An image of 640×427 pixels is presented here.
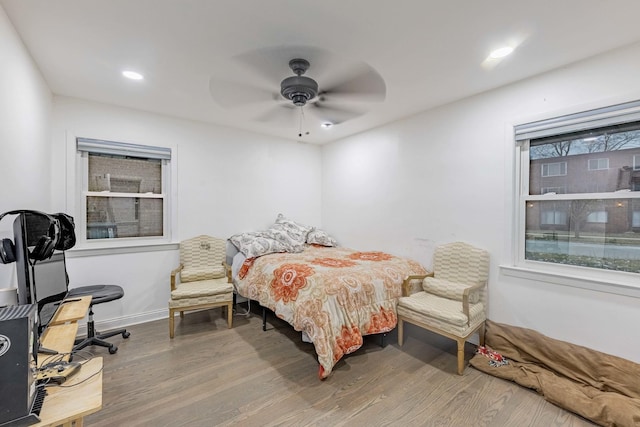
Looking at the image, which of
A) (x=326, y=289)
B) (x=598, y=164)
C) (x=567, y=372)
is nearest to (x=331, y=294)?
(x=326, y=289)

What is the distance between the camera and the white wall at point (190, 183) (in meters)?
3.04

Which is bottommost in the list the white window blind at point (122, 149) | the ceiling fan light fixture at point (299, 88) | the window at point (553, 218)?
the window at point (553, 218)

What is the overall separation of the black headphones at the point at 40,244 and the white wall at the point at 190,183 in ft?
5.18

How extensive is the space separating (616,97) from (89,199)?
4968 millimetres

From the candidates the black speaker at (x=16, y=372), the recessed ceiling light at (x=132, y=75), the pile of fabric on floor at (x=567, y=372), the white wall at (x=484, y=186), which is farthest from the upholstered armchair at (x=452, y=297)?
the recessed ceiling light at (x=132, y=75)

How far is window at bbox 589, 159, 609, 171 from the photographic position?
88.0 inches

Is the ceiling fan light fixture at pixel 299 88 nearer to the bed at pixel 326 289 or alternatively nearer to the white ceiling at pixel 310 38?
the white ceiling at pixel 310 38

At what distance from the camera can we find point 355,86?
2480mm

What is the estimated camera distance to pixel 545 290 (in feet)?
8.02

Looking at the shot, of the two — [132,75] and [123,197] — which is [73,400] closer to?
[132,75]

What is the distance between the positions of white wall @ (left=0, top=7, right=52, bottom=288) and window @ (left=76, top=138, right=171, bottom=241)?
0.53 metres

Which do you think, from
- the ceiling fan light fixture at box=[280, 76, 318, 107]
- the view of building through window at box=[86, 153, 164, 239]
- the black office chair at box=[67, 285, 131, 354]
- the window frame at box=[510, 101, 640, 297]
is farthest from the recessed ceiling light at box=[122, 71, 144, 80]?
the window frame at box=[510, 101, 640, 297]

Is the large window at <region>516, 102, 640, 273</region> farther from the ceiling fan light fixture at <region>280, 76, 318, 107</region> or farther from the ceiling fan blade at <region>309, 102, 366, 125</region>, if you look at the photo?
the ceiling fan light fixture at <region>280, 76, 318, 107</region>

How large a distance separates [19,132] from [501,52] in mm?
3542
